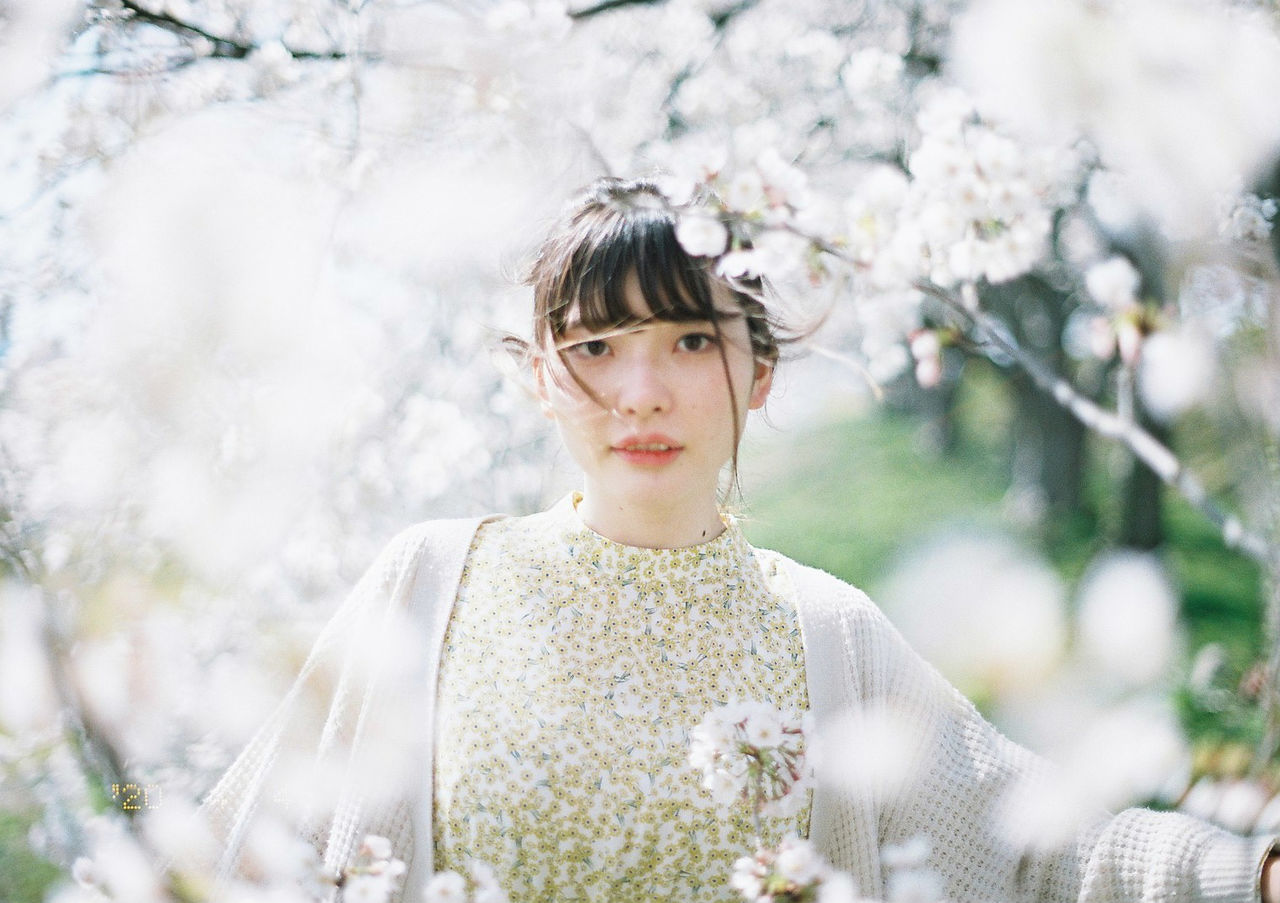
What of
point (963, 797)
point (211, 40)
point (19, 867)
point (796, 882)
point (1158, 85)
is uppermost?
point (211, 40)

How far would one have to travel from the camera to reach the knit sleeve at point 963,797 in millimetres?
1098

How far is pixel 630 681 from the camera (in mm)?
1106

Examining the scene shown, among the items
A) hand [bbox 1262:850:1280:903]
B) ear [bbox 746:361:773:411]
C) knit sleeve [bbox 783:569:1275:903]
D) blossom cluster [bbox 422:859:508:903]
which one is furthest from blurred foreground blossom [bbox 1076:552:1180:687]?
blossom cluster [bbox 422:859:508:903]

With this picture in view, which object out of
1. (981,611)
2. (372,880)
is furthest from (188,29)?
(981,611)

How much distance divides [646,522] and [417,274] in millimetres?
1631

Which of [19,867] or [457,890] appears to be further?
[19,867]

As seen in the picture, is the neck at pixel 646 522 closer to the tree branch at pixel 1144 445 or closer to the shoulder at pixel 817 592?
the shoulder at pixel 817 592

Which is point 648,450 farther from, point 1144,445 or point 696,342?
point 1144,445

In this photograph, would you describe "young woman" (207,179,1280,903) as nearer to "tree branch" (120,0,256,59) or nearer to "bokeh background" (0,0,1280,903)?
"bokeh background" (0,0,1280,903)

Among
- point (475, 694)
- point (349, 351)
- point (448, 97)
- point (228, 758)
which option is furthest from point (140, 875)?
point (448, 97)

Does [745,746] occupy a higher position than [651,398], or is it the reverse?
[651,398]

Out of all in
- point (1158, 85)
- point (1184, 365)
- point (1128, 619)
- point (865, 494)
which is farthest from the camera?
point (865, 494)

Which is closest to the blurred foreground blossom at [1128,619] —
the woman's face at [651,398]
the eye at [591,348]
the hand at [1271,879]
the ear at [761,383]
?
the hand at [1271,879]

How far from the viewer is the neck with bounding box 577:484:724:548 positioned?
1.18 meters
